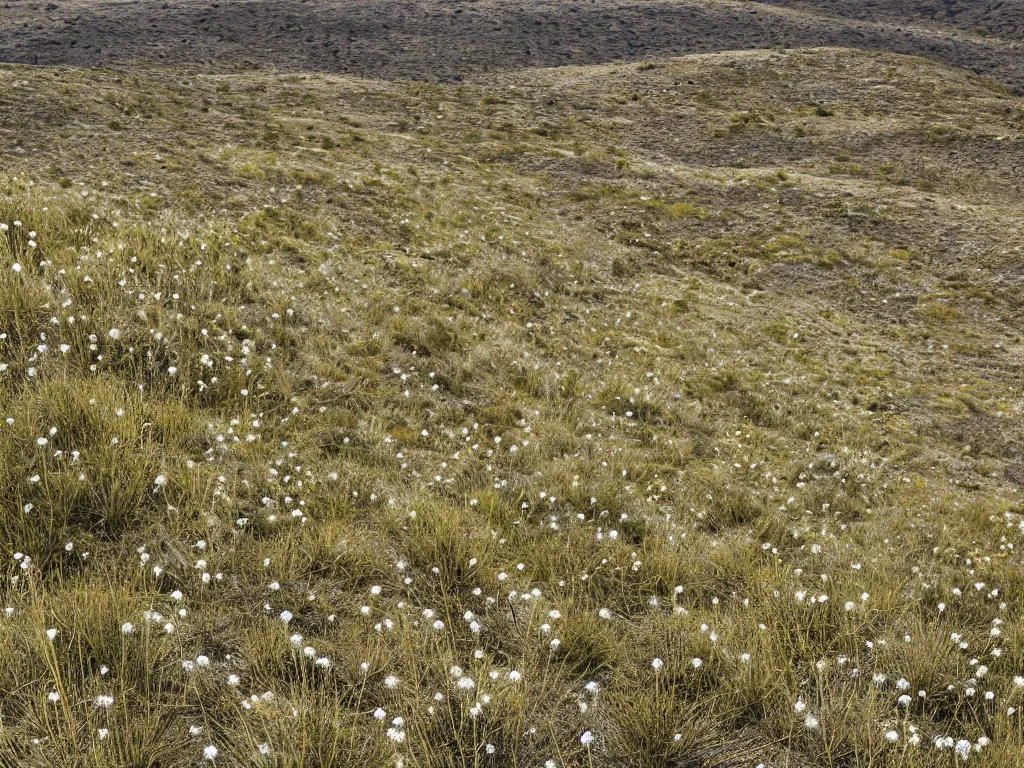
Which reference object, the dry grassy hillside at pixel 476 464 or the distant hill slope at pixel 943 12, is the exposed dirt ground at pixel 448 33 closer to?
the distant hill slope at pixel 943 12

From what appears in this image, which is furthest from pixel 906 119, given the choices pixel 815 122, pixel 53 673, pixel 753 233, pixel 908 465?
pixel 53 673

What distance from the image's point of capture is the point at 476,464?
6219mm

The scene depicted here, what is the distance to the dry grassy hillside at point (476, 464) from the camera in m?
3.44

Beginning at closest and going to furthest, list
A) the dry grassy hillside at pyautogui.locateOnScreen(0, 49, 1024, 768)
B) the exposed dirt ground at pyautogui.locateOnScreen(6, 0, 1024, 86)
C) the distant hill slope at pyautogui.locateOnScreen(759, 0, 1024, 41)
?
the dry grassy hillside at pyautogui.locateOnScreen(0, 49, 1024, 768) < the exposed dirt ground at pyautogui.locateOnScreen(6, 0, 1024, 86) < the distant hill slope at pyautogui.locateOnScreen(759, 0, 1024, 41)

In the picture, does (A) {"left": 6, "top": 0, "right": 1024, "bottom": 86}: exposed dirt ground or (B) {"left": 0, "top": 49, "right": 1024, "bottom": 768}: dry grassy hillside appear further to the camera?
(A) {"left": 6, "top": 0, "right": 1024, "bottom": 86}: exposed dirt ground

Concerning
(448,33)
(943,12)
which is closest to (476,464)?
(448,33)

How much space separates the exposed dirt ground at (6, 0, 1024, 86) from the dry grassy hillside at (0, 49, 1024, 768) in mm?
9789

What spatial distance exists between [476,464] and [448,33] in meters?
27.9

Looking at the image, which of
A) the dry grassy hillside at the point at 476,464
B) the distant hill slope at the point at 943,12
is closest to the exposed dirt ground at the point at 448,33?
the distant hill slope at the point at 943,12

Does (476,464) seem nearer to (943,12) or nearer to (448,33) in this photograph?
(448,33)

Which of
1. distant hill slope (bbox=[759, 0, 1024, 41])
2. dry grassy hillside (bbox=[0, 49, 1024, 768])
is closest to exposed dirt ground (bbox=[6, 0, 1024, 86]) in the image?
distant hill slope (bbox=[759, 0, 1024, 41])

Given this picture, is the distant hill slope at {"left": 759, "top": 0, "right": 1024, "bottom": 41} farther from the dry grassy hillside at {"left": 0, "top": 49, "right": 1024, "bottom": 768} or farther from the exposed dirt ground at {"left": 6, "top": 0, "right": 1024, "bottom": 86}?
the dry grassy hillside at {"left": 0, "top": 49, "right": 1024, "bottom": 768}

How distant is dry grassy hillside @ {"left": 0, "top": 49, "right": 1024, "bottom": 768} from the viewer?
3.44 meters

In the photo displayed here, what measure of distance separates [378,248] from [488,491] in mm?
6401
